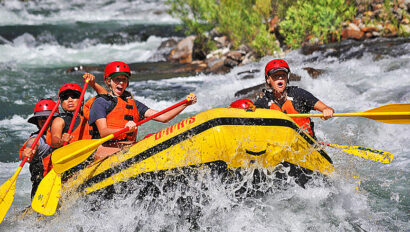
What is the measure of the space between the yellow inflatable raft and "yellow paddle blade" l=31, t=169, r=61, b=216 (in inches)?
18.0

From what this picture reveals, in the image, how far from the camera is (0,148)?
6.80 metres

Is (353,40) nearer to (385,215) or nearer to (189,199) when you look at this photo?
(385,215)

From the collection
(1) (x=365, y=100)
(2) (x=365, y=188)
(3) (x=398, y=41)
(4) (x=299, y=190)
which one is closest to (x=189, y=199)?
(4) (x=299, y=190)

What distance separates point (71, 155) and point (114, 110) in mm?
604

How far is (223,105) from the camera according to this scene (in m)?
8.48

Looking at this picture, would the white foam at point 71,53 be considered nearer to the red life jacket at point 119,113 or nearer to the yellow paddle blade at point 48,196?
the red life jacket at point 119,113

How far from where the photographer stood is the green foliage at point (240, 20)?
1153 centimetres

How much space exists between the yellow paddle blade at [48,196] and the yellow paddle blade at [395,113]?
2888 mm

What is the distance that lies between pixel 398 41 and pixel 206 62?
5.37 meters

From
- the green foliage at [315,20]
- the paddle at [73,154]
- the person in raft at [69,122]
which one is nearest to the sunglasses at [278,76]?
the paddle at [73,154]

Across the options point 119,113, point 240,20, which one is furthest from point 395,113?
point 240,20

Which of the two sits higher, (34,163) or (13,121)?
(34,163)

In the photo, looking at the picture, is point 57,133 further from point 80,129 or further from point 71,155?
point 71,155

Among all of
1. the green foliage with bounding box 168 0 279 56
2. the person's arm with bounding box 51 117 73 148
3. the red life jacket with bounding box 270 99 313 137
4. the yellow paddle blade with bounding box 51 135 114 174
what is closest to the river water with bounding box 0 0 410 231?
the yellow paddle blade with bounding box 51 135 114 174
